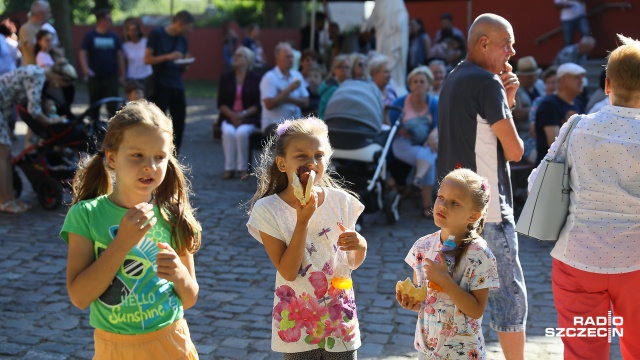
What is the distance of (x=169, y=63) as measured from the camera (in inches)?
432

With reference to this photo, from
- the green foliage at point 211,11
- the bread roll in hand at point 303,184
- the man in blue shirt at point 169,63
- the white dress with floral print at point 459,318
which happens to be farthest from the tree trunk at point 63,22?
the white dress with floral print at point 459,318

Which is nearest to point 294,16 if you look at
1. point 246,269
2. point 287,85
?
point 287,85

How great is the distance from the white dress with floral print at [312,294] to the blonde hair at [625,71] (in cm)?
142

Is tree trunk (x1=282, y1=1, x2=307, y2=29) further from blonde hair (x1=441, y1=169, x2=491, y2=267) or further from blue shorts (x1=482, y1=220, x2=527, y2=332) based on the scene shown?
blonde hair (x1=441, y1=169, x2=491, y2=267)

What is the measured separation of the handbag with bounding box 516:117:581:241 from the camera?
151 inches

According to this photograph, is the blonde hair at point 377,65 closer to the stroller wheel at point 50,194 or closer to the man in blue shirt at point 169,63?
the man in blue shirt at point 169,63

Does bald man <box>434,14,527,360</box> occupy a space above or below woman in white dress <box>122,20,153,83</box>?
above

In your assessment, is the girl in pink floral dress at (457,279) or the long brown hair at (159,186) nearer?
the long brown hair at (159,186)

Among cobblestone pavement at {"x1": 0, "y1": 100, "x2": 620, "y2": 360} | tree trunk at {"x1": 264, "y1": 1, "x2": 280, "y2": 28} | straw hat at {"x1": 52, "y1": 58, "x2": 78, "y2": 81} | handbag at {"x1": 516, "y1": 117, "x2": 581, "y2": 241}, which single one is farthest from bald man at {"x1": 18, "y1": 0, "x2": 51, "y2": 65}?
tree trunk at {"x1": 264, "y1": 1, "x2": 280, "y2": 28}

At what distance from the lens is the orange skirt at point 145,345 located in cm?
292

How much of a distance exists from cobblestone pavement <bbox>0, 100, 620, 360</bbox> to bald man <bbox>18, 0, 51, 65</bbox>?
69.4 inches

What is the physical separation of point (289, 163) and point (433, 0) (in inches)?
849

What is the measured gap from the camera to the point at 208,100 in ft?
78.9

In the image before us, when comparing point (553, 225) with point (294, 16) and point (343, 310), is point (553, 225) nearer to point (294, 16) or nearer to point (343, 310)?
point (343, 310)
